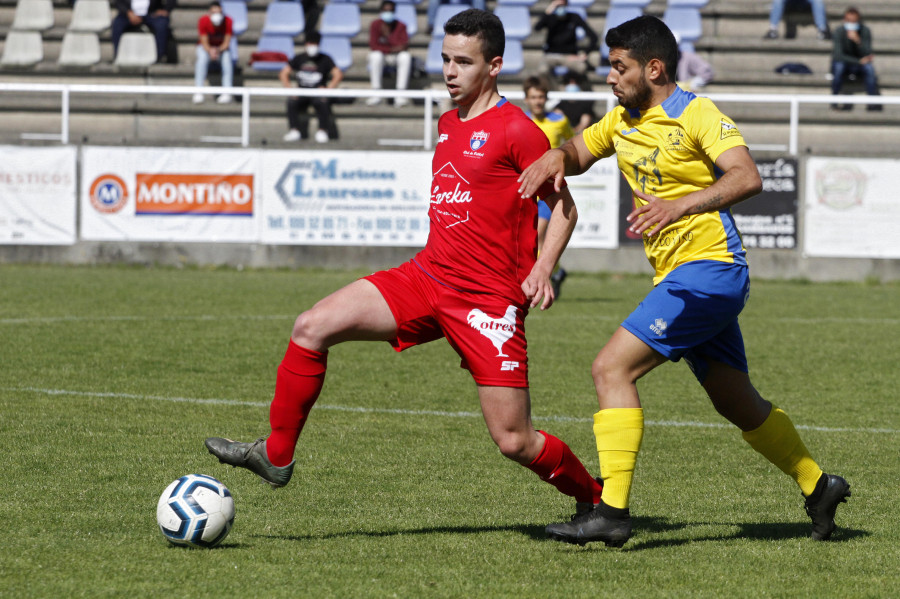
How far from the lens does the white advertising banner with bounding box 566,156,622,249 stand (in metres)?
17.2

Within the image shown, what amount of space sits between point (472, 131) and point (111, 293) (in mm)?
10028

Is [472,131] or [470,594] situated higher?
[472,131]

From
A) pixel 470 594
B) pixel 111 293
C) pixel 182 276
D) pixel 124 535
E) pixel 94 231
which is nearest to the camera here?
pixel 470 594

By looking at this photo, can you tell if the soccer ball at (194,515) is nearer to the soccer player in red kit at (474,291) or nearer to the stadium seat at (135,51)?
the soccer player in red kit at (474,291)

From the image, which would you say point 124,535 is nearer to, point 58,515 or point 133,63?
point 58,515

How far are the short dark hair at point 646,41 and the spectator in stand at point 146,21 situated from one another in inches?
720

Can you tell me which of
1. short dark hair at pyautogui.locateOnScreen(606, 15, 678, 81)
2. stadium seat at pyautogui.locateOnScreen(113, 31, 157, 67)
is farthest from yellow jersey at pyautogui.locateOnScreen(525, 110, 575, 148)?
stadium seat at pyautogui.locateOnScreen(113, 31, 157, 67)

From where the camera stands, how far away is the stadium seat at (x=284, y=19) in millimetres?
22844

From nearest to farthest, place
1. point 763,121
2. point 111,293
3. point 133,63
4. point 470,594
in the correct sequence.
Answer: point 470,594 → point 111,293 → point 763,121 → point 133,63

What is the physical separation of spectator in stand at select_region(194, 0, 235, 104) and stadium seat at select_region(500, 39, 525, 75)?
4.74 metres

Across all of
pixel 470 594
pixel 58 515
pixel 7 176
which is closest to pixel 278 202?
pixel 7 176

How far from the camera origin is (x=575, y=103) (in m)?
18.5

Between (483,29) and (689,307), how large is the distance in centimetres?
131

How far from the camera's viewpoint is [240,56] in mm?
22969
